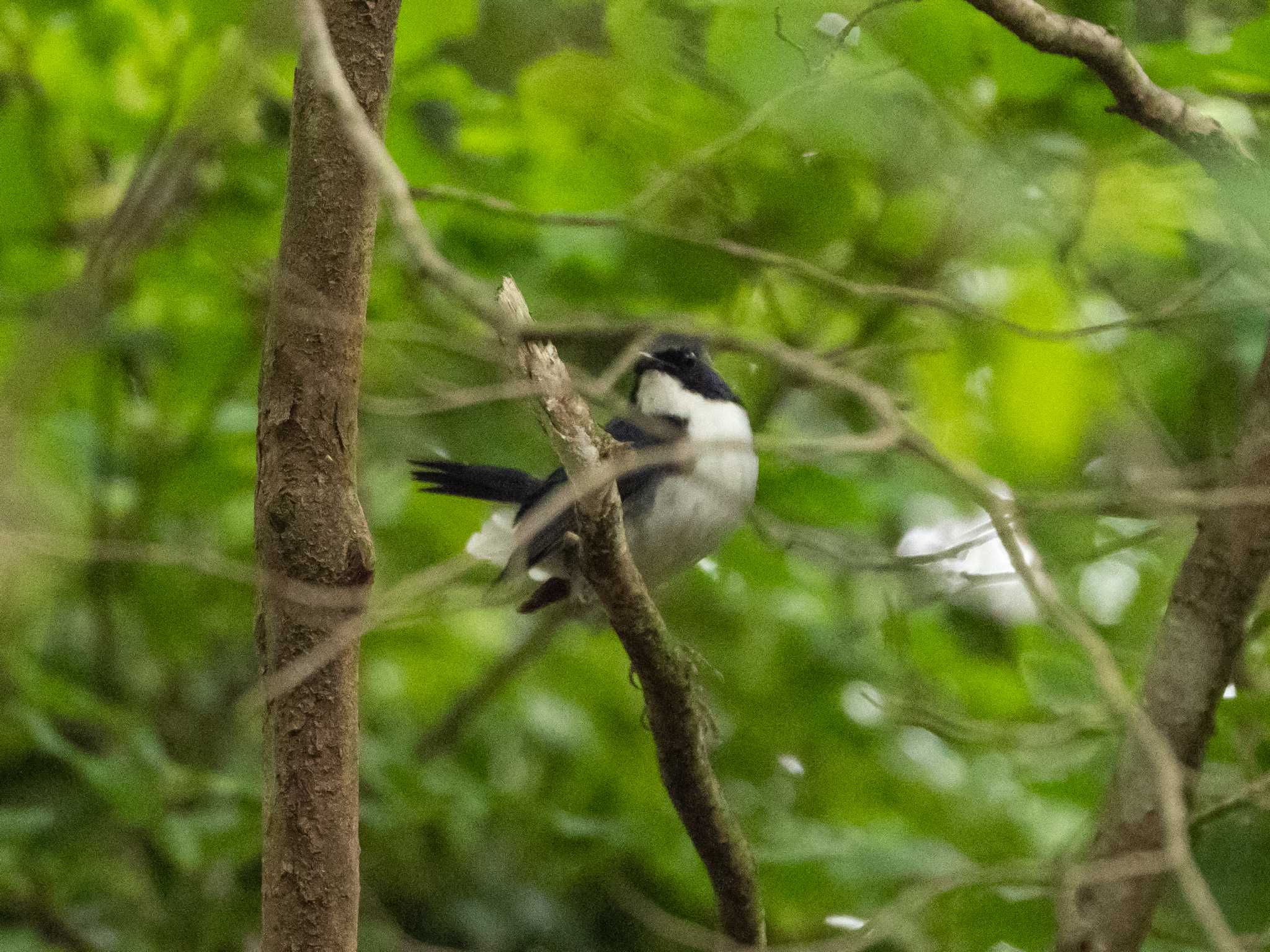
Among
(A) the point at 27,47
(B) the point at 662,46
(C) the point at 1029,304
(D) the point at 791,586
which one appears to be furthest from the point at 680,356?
(A) the point at 27,47

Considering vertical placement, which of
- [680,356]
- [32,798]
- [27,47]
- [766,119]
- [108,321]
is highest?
[766,119]

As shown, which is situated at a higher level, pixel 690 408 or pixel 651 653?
pixel 651 653

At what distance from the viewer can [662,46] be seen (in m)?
2.95

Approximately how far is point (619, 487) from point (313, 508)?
2029mm

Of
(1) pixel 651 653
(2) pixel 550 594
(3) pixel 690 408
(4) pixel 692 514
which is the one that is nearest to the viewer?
(1) pixel 651 653

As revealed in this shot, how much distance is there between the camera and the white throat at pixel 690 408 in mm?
4318

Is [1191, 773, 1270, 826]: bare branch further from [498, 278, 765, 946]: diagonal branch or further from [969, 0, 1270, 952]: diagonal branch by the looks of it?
[498, 278, 765, 946]: diagonal branch

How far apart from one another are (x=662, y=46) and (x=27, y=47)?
5.09 ft

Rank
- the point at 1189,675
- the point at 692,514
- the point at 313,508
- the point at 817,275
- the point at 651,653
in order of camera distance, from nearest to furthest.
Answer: the point at 313,508 < the point at 651,653 < the point at 817,275 < the point at 1189,675 < the point at 692,514

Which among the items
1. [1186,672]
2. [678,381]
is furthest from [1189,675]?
[678,381]

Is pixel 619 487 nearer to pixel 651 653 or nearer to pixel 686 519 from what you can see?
pixel 686 519

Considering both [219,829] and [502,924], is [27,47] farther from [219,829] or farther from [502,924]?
[502,924]

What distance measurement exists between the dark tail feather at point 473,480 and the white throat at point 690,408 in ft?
1.80

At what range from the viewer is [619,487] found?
397 centimetres
